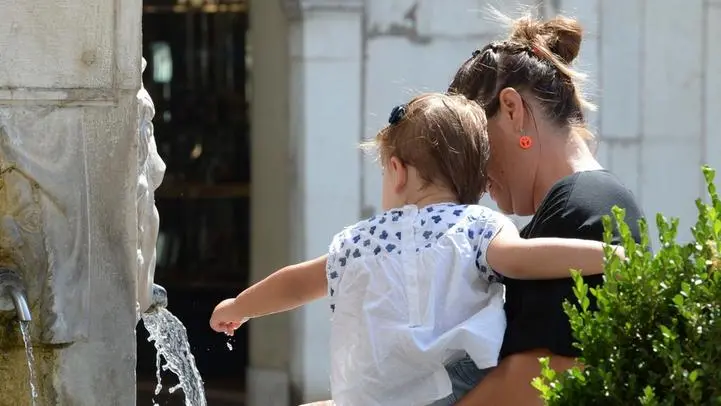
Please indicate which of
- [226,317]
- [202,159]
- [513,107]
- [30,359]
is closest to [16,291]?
[30,359]

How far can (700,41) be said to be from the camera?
24.6 feet

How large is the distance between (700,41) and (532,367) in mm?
5193

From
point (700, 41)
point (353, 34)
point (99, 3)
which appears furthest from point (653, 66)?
point (99, 3)

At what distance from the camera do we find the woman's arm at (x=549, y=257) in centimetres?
256

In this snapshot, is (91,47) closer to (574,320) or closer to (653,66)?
(574,320)

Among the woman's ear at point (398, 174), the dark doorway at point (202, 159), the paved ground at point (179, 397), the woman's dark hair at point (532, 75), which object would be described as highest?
the woman's dark hair at point (532, 75)

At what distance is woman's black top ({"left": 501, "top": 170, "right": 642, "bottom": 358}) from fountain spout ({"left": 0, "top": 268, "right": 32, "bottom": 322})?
939 millimetres

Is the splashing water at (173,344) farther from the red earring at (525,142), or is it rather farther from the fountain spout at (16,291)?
the red earring at (525,142)

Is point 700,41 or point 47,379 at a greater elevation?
point 700,41

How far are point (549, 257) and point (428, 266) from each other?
0.22 metres

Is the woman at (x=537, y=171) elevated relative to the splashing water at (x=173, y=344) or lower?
elevated

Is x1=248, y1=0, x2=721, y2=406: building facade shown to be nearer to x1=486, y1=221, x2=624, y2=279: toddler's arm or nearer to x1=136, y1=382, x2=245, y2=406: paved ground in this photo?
x1=136, y1=382, x2=245, y2=406: paved ground

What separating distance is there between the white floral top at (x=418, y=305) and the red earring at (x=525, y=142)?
18 centimetres

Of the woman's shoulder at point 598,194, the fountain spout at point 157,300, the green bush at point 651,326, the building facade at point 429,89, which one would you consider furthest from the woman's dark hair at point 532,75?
the building facade at point 429,89
